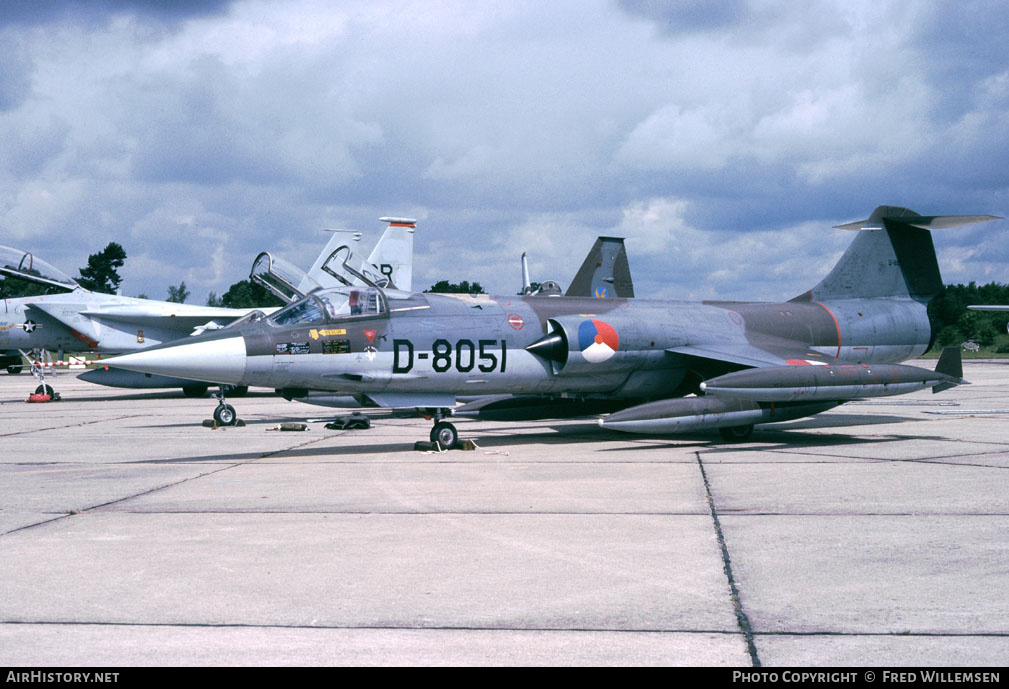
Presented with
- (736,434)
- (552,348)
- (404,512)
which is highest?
(552,348)

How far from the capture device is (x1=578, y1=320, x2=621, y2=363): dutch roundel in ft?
39.9

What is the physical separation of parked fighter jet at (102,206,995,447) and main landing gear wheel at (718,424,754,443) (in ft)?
0.07

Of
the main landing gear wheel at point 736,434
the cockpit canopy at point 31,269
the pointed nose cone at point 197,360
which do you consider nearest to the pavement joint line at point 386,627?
the pointed nose cone at point 197,360

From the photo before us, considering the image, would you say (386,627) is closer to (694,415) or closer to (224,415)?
(694,415)

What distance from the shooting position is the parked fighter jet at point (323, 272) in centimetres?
1980

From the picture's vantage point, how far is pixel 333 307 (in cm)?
1098

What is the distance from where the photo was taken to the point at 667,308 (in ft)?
46.0

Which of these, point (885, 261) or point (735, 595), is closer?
point (735, 595)

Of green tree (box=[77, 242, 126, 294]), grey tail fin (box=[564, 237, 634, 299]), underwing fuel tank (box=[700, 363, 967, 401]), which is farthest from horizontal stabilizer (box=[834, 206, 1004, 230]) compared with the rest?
green tree (box=[77, 242, 126, 294])

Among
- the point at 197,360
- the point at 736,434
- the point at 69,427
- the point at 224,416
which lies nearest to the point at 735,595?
the point at 197,360

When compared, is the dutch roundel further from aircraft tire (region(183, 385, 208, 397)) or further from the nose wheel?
aircraft tire (region(183, 385, 208, 397))

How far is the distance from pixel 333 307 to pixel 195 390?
15.0 m

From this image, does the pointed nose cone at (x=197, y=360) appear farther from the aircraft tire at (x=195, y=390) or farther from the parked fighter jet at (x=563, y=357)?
the aircraft tire at (x=195, y=390)

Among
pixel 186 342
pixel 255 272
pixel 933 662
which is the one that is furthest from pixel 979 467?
pixel 255 272
